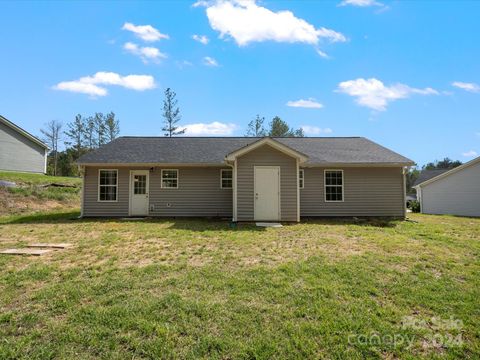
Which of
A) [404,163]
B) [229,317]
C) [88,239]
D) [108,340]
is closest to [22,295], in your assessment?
[108,340]

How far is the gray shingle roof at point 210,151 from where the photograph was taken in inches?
525

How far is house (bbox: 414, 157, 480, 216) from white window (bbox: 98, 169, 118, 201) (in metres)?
21.3

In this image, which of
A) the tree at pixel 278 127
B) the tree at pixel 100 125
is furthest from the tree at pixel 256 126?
the tree at pixel 100 125

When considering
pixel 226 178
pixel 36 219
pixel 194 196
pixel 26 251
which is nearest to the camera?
pixel 26 251

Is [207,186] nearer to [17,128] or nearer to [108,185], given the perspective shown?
Result: [108,185]

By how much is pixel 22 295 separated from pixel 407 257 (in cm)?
686

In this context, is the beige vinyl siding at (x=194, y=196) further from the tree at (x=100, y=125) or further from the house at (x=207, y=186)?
the tree at (x=100, y=125)

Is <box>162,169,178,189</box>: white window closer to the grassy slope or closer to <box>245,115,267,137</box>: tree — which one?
the grassy slope

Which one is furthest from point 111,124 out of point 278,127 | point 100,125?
point 278,127

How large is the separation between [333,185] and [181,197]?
274 inches

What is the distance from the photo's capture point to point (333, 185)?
13453 mm

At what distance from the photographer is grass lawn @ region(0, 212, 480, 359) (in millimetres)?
3193

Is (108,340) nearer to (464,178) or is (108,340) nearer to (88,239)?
(88,239)

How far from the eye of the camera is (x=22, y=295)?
169 inches
